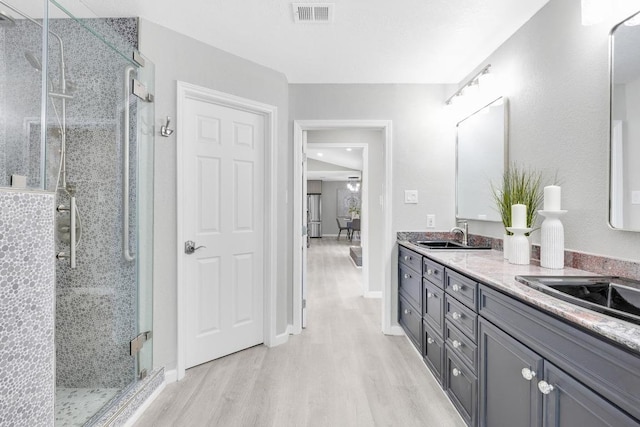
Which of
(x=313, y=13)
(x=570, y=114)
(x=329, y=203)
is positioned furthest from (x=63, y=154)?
(x=329, y=203)

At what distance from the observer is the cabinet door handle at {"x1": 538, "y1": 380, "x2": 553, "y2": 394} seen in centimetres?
102

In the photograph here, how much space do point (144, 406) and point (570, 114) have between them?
9.60 ft

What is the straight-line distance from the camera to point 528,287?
123cm

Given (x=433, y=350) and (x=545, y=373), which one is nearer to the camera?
(x=545, y=373)

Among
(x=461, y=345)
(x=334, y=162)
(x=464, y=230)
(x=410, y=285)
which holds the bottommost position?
(x=461, y=345)

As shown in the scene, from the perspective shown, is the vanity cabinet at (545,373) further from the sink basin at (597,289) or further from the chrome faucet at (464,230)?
the chrome faucet at (464,230)

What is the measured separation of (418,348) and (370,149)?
2.66 meters

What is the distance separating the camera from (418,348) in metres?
2.43

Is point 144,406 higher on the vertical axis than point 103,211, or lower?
lower

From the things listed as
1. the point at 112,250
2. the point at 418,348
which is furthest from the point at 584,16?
the point at 112,250

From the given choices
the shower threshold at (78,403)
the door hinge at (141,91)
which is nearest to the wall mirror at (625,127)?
the door hinge at (141,91)

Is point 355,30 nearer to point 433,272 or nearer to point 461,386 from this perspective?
point 433,272

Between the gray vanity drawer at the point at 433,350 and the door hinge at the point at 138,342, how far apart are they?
74.2 inches

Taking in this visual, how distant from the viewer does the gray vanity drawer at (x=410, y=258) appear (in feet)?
7.94
